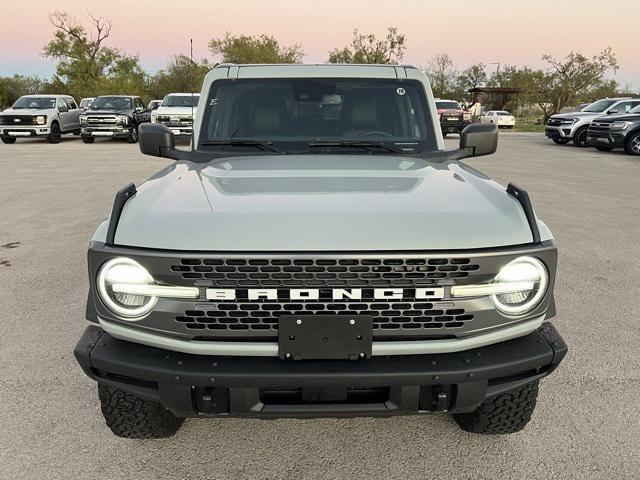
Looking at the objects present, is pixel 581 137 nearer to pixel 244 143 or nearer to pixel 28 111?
pixel 244 143

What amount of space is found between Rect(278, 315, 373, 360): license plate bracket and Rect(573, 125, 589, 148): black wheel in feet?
71.3

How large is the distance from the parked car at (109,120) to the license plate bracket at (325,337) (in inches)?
814

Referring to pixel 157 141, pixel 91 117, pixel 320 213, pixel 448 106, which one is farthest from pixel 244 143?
pixel 448 106

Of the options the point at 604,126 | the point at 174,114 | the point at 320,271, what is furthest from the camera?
the point at 174,114

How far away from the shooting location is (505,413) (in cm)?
256

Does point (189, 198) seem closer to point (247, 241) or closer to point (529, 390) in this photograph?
point (247, 241)

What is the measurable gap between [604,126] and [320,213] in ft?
62.5

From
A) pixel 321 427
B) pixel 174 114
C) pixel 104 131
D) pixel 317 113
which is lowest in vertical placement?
pixel 104 131

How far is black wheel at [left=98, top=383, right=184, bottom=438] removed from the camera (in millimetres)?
2455

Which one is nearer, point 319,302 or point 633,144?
point 319,302

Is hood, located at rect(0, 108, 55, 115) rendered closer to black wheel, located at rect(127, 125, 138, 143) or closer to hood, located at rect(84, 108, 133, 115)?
A: hood, located at rect(84, 108, 133, 115)

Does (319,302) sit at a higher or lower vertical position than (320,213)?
lower

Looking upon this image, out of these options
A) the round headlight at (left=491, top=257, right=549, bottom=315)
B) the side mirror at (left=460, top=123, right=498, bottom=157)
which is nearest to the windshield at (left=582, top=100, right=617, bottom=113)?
the side mirror at (left=460, top=123, right=498, bottom=157)

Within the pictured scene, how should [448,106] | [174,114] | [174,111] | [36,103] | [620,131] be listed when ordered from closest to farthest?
[620,131] < [174,114] < [174,111] < [36,103] < [448,106]
